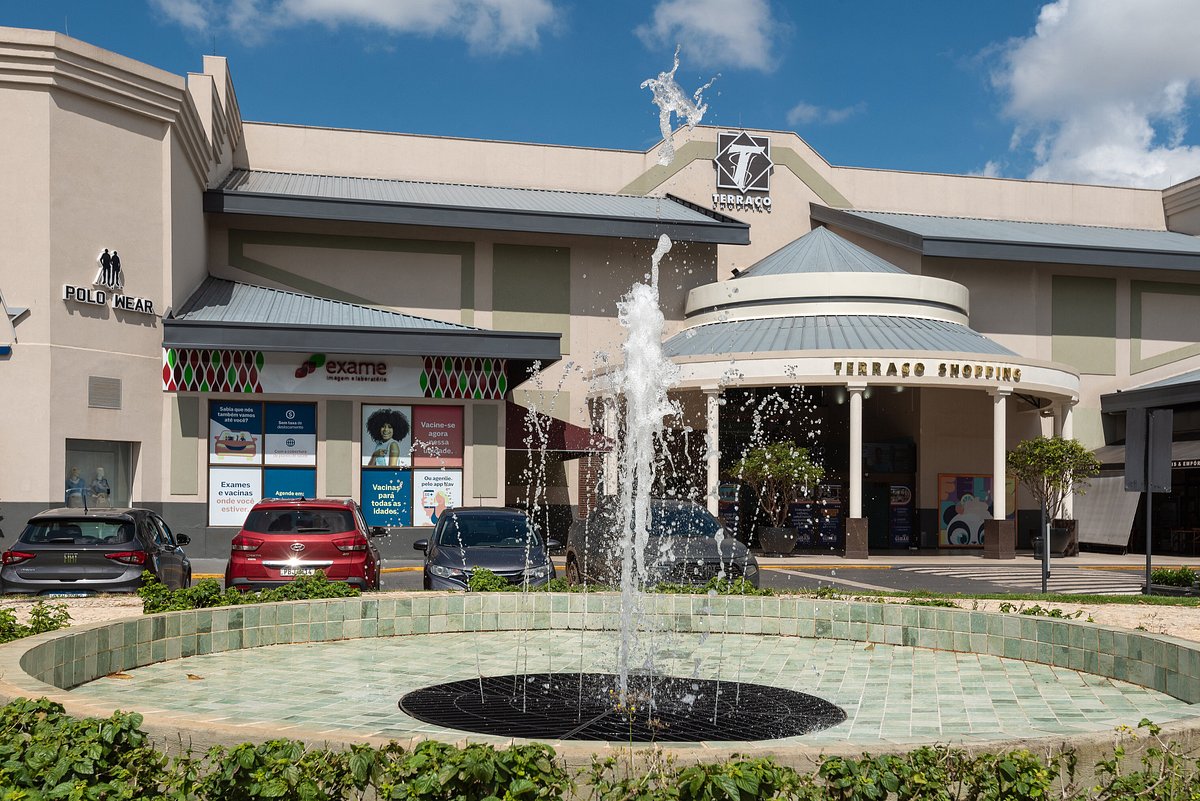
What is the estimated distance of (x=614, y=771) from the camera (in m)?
4.83

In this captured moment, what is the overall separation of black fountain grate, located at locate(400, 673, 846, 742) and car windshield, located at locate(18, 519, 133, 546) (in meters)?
7.96

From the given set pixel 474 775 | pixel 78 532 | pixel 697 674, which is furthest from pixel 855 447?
pixel 474 775

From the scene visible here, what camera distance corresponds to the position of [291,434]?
93.1ft

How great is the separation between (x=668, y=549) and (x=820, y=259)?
20.5m

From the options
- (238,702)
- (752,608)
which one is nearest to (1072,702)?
(752,608)

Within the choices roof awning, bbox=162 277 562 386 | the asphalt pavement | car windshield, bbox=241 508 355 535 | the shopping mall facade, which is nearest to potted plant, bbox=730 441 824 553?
the asphalt pavement

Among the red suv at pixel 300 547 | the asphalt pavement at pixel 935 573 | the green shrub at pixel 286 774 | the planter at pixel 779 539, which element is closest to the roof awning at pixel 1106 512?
the asphalt pavement at pixel 935 573

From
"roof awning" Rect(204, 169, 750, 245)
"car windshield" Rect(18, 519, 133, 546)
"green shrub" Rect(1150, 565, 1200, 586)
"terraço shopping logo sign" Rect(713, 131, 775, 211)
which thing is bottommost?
"green shrub" Rect(1150, 565, 1200, 586)

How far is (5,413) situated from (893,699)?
2023 cm

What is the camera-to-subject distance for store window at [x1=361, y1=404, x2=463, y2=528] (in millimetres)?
28797

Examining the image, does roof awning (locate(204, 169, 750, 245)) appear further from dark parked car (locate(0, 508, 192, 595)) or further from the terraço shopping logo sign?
dark parked car (locate(0, 508, 192, 595))

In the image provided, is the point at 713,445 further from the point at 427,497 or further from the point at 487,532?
the point at 487,532

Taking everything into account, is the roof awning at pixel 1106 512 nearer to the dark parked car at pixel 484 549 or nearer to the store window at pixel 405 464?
the store window at pixel 405 464

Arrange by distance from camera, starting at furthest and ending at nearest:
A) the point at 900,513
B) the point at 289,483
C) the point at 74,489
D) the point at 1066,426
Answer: the point at 900,513, the point at 1066,426, the point at 289,483, the point at 74,489
